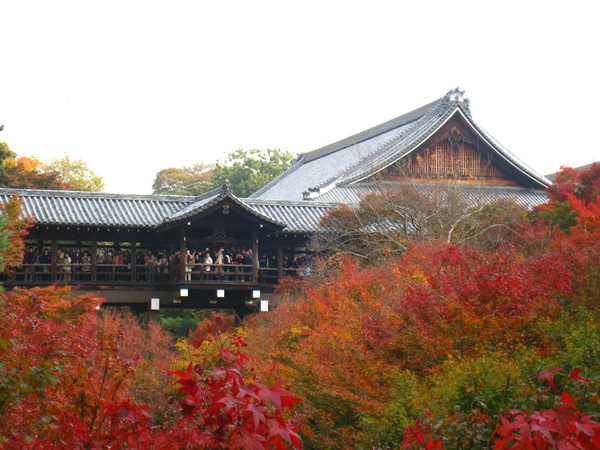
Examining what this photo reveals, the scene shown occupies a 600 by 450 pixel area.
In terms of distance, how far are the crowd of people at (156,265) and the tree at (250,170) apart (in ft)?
110

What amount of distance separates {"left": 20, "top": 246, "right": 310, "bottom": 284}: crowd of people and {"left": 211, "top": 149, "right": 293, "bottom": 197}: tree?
33.5m

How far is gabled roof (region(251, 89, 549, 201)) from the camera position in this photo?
31453mm

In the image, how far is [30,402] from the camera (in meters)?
7.10

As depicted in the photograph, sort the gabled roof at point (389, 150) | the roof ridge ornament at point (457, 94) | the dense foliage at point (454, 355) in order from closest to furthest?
the dense foliage at point (454, 355)
the gabled roof at point (389, 150)
the roof ridge ornament at point (457, 94)

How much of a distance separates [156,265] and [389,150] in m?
13.6

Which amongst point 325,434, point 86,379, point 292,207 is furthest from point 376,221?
point 86,379

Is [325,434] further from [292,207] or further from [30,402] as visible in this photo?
[292,207]

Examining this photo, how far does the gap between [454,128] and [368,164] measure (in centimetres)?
484

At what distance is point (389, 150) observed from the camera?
33000 mm

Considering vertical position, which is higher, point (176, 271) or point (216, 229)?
point (216, 229)

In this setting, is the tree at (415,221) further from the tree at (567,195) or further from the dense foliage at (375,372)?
the dense foliage at (375,372)

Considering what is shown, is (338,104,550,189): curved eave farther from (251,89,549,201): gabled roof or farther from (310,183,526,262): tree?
(310,183,526,262): tree

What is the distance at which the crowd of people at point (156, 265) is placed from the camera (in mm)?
24047

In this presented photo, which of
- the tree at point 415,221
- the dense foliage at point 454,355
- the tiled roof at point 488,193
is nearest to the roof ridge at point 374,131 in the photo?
the tiled roof at point 488,193
